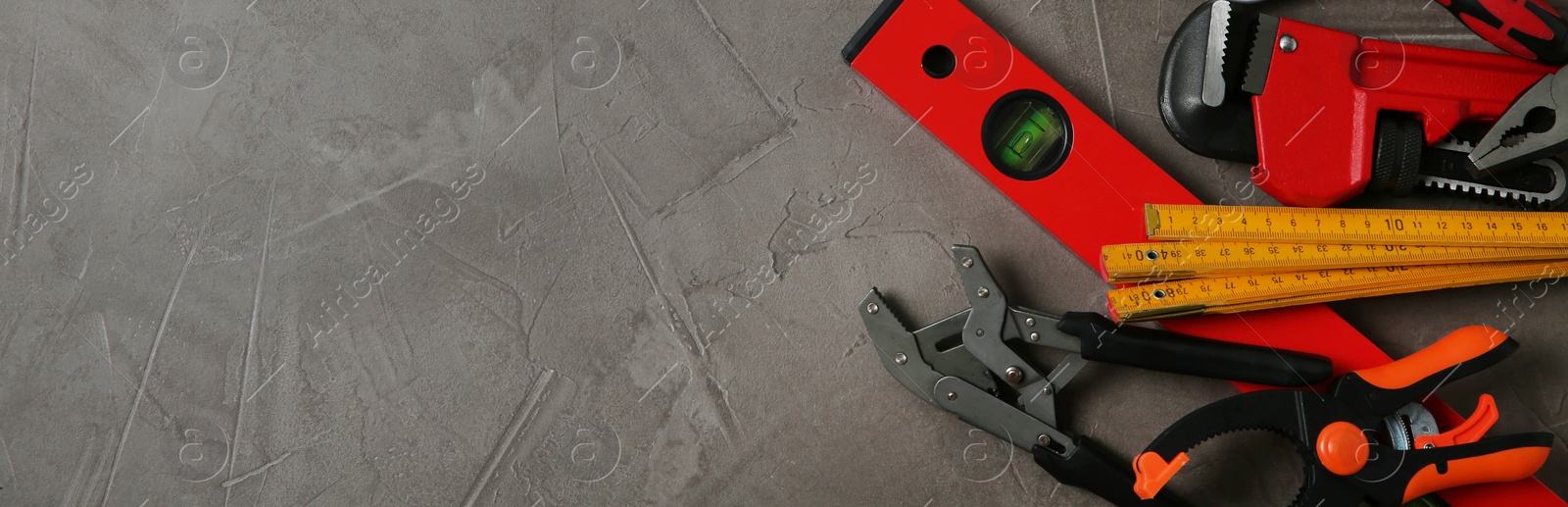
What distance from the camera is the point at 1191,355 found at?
161 centimetres

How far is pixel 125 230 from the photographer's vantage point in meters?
1.99

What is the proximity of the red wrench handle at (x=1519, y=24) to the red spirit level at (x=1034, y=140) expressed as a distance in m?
0.54

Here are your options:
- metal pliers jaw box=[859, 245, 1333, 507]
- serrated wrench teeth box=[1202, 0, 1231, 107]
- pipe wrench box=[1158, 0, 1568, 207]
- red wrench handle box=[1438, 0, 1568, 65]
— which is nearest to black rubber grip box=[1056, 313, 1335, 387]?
metal pliers jaw box=[859, 245, 1333, 507]

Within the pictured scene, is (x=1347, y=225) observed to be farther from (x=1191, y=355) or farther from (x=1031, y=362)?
(x=1031, y=362)

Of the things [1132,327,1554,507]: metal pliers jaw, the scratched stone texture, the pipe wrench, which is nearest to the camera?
[1132,327,1554,507]: metal pliers jaw

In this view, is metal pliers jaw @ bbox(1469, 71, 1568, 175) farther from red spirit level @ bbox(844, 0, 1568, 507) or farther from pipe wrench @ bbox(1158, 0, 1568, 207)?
red spirit level @ bbox(844, 0, 1568, 507)

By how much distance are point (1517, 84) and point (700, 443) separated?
5.53 ft

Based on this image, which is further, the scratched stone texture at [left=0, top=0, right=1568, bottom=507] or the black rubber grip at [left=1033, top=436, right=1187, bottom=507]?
the scratched stone texture at [left=0, top=0, right=1568, bottom=507]

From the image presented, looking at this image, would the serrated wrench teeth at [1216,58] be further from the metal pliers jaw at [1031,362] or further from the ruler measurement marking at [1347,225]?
the metal pliers jaw at [1031,362]

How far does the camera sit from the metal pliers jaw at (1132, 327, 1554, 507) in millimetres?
1515

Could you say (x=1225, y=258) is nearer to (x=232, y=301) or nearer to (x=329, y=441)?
(x=329, y=441)

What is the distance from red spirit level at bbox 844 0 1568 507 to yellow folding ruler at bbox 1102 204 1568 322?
8cm

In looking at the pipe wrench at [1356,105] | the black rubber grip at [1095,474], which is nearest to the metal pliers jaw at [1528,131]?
the pipe wrench at [1356,105]

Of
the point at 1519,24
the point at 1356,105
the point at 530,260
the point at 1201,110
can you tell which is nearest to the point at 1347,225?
the point at 1356,105
